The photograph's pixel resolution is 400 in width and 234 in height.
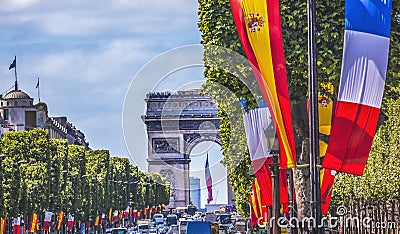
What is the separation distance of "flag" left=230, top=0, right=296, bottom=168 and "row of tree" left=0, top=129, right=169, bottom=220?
4783cm

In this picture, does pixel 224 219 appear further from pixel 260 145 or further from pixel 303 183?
pixel 303 183

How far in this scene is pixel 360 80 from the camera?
26.8 meters

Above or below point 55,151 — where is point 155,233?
below

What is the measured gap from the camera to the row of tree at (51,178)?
82188mm

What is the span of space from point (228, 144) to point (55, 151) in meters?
36.8

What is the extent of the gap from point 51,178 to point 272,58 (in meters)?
69.7

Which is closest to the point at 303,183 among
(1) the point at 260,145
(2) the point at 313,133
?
(1) the point at 260,145

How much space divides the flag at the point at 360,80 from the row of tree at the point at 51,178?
49371 millimetres

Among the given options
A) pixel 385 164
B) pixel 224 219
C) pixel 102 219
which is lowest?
pixel 385 164

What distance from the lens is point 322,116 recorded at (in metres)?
35.6

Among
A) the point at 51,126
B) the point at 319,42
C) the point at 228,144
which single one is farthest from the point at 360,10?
the point at 51,126

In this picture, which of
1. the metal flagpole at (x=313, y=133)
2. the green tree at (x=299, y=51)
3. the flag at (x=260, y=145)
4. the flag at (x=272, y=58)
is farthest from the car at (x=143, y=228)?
the metal flagpole at (x=313, y=133)

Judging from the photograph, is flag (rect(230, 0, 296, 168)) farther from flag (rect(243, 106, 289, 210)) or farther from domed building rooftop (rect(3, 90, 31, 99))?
domed building rooftop (rect(3, 90, 31, 99))

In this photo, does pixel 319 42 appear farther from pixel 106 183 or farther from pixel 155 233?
pixel 106 183
